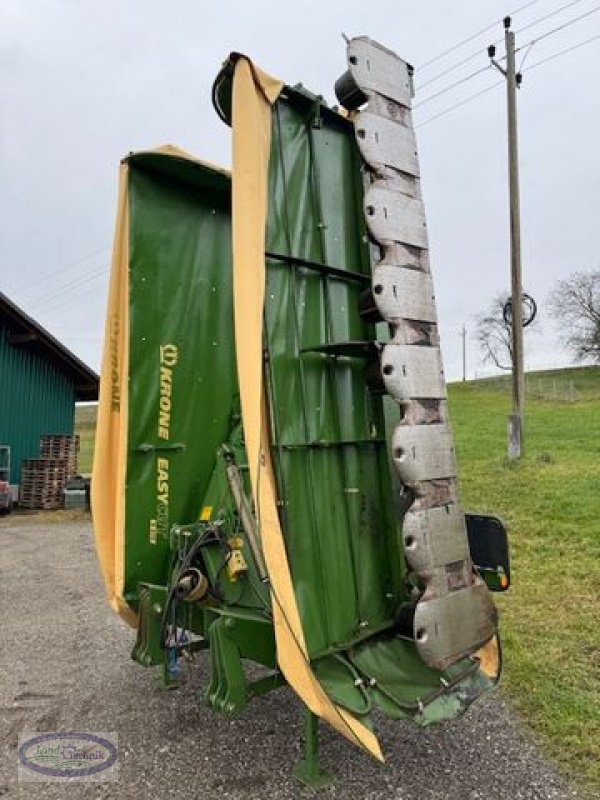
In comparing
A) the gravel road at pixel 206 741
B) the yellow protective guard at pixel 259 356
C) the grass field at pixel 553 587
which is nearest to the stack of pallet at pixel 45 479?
the grass field at pixel 553 587

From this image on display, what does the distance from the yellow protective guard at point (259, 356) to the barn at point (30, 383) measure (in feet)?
42.1

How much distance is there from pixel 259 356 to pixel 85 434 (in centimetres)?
3561

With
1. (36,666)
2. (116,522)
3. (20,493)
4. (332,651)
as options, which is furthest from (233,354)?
(20,493)

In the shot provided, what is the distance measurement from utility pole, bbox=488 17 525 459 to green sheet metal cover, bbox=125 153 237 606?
8322 mm

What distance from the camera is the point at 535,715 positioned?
3.50m

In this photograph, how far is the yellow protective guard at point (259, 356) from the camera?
7.64 ft

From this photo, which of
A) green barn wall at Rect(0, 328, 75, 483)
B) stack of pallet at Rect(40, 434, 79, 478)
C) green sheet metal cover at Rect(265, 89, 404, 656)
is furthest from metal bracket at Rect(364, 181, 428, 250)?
green barn wall at Rect(0, 328, 75, 483)

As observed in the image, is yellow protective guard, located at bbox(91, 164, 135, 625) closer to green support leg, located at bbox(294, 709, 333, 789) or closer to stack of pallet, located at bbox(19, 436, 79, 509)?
green support leg, located at bbox(294, 709, 333, 789)

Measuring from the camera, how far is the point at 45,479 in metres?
14.2

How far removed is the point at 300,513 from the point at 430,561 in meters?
0.59

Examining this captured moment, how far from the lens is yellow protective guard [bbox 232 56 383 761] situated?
7.64ft

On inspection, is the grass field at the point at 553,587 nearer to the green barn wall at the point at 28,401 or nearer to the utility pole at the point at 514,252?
the utility pole at the point at 514,252

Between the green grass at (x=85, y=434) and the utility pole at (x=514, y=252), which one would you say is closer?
the utility pole at (x=514, y=252)

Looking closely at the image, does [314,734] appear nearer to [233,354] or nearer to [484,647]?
[484,647]
